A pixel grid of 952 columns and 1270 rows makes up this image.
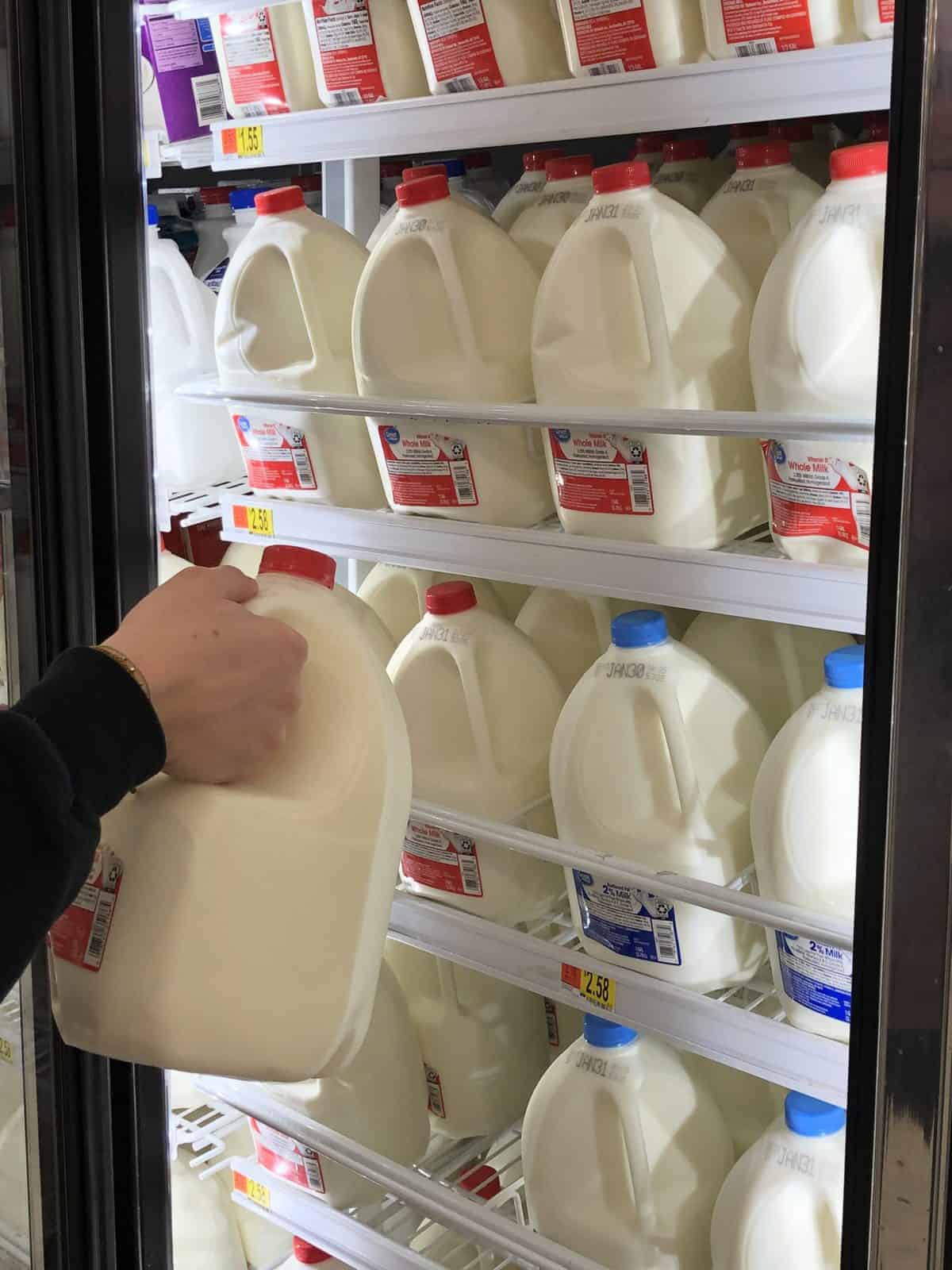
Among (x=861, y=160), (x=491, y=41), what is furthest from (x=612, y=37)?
(x=861, y=160)

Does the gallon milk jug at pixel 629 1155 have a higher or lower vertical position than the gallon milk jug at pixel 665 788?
lower

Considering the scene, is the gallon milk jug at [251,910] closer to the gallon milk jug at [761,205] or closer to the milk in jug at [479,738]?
the milk in jug at [479,738]

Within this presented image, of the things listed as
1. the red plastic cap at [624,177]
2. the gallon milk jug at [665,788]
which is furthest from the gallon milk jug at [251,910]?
the red plastic cap at [624,177]

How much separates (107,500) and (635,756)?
0.66 meters

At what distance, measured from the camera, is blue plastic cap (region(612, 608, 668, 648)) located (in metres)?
1.34

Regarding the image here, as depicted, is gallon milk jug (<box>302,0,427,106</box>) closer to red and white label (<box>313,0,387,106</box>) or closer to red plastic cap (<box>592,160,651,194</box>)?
red and white label (<box>313,0,387,106</box>)

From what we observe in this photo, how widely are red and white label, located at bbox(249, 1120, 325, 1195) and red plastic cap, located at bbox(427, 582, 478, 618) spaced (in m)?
0.69

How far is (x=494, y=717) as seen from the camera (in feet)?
4.93

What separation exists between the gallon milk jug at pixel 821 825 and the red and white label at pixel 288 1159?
0.74m

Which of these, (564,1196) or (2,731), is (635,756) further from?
(2,731)

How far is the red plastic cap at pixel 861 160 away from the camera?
1.13 m

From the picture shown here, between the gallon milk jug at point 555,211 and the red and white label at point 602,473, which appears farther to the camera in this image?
the gallon milk jug at point 555,211

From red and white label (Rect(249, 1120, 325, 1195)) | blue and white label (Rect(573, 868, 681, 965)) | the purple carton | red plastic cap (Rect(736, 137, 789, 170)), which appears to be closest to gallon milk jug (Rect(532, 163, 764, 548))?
red plastic cap (Rect(736, 137, 789, 170))

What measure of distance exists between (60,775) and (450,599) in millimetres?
687
